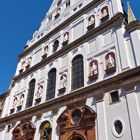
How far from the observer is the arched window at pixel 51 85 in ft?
56.3

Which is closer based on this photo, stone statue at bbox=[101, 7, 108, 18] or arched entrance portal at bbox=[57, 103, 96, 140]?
arched entrance portal at bbox=[57, 103, 96, 140]

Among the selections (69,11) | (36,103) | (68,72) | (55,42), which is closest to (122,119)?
(68,72)

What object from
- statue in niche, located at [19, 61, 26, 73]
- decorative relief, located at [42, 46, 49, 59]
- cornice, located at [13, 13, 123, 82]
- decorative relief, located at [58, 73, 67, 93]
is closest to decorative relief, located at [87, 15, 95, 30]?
cornice, located at [13, 13, 123, 82]

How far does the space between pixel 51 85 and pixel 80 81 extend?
12.3 feet

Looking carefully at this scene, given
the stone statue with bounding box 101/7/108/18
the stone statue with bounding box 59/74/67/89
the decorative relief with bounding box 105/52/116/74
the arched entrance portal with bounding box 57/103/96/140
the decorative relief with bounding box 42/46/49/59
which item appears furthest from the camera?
the decorative relief with bounding box 42/46/49/59

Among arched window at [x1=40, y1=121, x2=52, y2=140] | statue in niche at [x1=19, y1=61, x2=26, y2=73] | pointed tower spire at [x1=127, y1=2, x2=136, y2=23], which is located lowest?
arched window at [x1=40, y1=121, x2=52, y2=140]

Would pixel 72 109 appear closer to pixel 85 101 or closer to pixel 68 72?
pixel 85 101

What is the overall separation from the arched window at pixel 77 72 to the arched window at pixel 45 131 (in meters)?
3.51

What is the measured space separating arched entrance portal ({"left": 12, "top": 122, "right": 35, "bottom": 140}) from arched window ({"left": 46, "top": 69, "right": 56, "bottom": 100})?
2.88m

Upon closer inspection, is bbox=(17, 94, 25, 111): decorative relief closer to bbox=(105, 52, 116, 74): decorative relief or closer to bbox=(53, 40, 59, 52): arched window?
bbox=(53, 40, 59, 52): arched window

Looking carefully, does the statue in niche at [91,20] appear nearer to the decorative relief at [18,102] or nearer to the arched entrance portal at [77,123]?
the arched entrance portal at [77,123]

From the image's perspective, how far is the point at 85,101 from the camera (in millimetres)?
13555

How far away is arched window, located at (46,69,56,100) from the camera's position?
17.2 meters

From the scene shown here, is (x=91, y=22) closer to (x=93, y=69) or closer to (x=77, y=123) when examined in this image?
(x=93, y=69)
